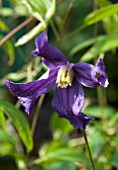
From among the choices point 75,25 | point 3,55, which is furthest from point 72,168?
point 75,25

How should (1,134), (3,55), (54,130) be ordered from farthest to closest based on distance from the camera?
(3,55) → (54,130) → (1,134)

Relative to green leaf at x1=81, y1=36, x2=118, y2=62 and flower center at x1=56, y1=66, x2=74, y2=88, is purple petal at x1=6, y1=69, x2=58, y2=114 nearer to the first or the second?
flower center at x1=56, y1=66, x2=74, y2=88

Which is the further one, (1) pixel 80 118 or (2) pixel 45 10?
(2) pixel 45 10

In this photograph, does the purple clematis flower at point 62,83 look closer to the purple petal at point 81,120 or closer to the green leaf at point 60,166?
the purple petal at point 81,120

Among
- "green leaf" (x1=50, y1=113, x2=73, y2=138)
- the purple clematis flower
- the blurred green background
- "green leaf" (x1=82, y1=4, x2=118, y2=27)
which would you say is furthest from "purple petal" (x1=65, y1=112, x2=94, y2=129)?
"green leaf" (x1=50, y1=113, x2=73, y2=138)

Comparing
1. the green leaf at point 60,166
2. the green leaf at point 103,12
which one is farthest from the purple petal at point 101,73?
the green leaf at point 60,166

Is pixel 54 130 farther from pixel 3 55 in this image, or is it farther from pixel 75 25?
pixel 75 25

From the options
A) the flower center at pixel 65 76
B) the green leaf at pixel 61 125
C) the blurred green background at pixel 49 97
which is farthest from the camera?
the green leaf at pixel 61 125

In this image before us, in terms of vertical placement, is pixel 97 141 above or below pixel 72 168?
above
